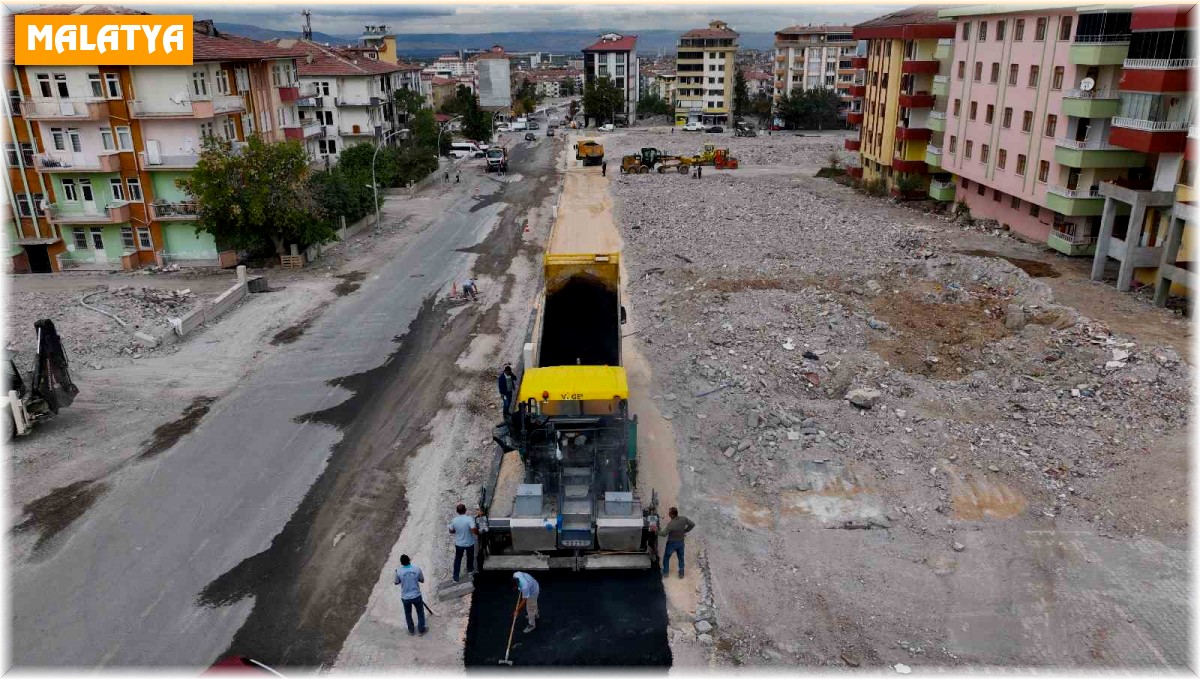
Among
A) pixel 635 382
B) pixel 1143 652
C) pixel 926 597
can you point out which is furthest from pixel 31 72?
pixel 1143 652

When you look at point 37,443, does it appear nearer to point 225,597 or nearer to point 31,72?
point 225,597

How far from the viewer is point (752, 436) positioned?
15438 millimetres

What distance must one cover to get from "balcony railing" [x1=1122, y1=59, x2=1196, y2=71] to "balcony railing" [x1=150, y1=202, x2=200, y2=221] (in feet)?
112

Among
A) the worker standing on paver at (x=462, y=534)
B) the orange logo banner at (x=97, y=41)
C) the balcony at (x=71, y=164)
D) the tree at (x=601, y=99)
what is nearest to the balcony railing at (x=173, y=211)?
the balcony at (x=71, y=164)

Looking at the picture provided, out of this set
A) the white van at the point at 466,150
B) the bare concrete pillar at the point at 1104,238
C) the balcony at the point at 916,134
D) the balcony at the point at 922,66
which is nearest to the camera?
the bare concrete pillar at the point at 1104,238

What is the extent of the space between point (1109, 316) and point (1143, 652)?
13587mm

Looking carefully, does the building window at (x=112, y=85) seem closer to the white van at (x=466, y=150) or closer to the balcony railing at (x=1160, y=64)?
the balcony railing at (x=1160, y=64)

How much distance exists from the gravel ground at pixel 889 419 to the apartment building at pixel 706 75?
7786 centimetres

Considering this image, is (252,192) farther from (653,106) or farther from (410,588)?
(653,106)

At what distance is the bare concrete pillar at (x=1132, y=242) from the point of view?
22312 mm

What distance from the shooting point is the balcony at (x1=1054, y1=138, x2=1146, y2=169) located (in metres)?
26.6

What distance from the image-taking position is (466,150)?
67.6 meters

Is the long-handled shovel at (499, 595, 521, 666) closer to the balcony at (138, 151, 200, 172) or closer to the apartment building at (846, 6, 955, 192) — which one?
the balcony at (138, 151, 200, 172)

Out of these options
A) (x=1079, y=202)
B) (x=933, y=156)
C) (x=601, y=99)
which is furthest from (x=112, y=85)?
(x=601, y=99)
